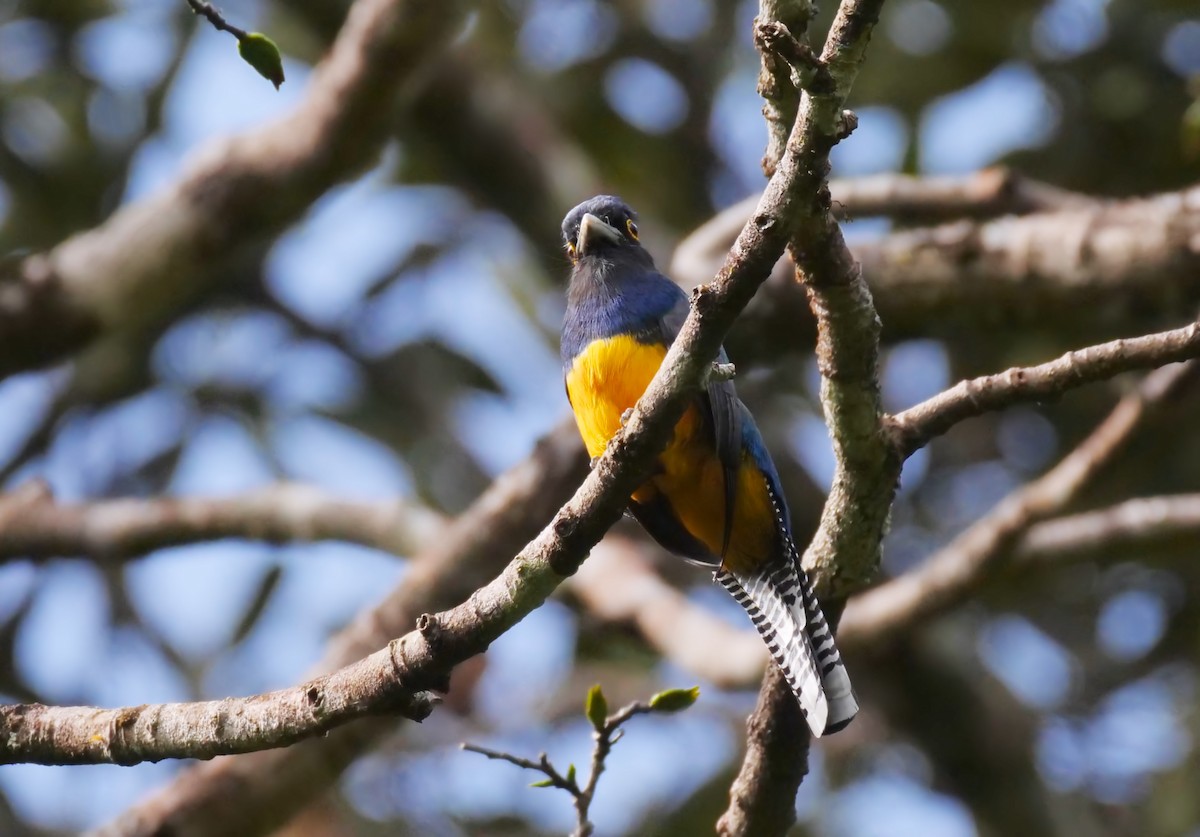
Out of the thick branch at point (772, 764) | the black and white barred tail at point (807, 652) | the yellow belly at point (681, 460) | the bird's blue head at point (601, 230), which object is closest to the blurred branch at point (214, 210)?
the bird's blue head at point (601, 230)

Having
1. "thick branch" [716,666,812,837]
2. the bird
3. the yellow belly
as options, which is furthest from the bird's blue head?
"thick branch" [716,666,812,837]

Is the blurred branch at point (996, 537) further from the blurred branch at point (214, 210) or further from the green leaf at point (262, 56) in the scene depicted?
the green leaf at point (262, 56)

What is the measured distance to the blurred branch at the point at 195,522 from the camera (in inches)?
244

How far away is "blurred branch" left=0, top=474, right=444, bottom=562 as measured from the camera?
20.3ft

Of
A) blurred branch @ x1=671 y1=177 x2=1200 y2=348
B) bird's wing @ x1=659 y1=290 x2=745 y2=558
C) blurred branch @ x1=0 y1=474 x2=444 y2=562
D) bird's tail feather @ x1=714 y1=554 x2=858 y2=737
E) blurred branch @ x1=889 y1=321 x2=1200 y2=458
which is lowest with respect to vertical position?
bird's tail feather @ x1=714 y1=554 x2=858 y2=737

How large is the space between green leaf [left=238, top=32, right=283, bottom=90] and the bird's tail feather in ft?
5.63

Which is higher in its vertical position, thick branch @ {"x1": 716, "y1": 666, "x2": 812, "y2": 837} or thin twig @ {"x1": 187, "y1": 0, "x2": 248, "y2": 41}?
thin twig @ {"x1": 187, "y1": 0, "x2": 248, "y2": 41}

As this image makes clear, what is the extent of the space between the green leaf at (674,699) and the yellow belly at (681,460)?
1.07 meters

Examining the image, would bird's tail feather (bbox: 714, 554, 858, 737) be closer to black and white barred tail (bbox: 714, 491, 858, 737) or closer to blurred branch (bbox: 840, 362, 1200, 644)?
black and white barred tail (bbox: 714, 491, 858, 737)

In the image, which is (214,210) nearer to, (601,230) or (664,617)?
(601,230)

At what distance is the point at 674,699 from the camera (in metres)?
3.07

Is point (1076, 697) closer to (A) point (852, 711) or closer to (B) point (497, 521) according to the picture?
(B) point (497, 521)

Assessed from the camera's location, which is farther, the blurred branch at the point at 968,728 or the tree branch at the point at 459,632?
the blurred branch at the point at 968,728

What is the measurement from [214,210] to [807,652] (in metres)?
3.09
